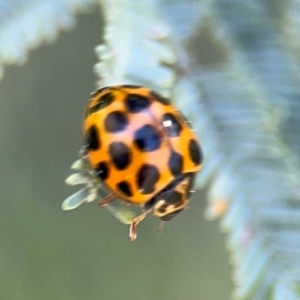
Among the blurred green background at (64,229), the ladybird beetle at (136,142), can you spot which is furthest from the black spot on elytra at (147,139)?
the blurred green background at (64,229)

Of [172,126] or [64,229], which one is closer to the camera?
[172,126]

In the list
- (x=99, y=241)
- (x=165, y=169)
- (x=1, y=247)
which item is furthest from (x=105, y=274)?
(x=165, y=169)

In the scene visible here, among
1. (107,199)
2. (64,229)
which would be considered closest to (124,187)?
(107,199)

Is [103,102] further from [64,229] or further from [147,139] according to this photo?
[64,229]

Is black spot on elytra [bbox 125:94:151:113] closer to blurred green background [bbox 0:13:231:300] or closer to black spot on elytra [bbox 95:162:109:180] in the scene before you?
black spot on elytra [bbox 95:162:109:180]

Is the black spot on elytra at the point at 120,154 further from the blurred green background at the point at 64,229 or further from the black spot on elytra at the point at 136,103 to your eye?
the blurred green background at the point at 64,229
